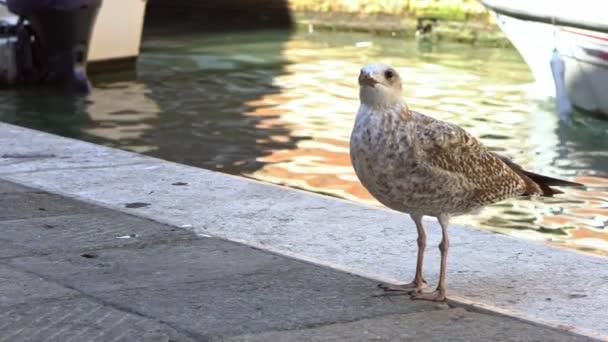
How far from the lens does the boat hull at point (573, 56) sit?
14000 millimetres

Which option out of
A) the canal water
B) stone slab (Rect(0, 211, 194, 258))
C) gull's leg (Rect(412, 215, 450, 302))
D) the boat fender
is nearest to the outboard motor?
the canal water

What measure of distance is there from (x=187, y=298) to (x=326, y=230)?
5.45 ft

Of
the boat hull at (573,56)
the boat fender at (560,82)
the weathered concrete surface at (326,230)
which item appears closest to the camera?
the weathered concrete surface at (326,230)

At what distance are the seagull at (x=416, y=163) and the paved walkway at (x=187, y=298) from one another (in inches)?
13.3

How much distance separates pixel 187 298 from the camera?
17.6 ft

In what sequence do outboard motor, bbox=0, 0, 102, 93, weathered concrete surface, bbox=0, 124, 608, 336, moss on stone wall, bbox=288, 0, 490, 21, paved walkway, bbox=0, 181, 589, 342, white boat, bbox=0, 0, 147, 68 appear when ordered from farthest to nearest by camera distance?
moss on stone wall, bbox=288, 0, 490, 21, white boat, bbox=0, 0, 147, 68, outboard motor, bbox=0, 0, 102, 93, weathered concrete surface, bbox=0, 124, 608, 336, paved walkway, bbox=0, 181, 589, 342

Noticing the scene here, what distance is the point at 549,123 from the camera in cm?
1435

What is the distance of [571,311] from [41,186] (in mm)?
3776

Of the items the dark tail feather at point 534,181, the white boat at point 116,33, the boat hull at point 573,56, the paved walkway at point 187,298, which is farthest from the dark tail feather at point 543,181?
the white boat at point 116,33

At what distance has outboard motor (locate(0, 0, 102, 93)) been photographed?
15844 millimetres

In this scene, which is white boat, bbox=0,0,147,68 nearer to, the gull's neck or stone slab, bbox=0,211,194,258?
stone slab, bbox=0,211,194,258

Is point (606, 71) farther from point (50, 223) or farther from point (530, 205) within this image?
point (50, 223)

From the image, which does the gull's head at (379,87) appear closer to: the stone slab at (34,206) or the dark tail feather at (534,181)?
the dark tail feather at (534,181)

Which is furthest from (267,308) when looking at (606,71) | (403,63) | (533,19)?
(403,63)
